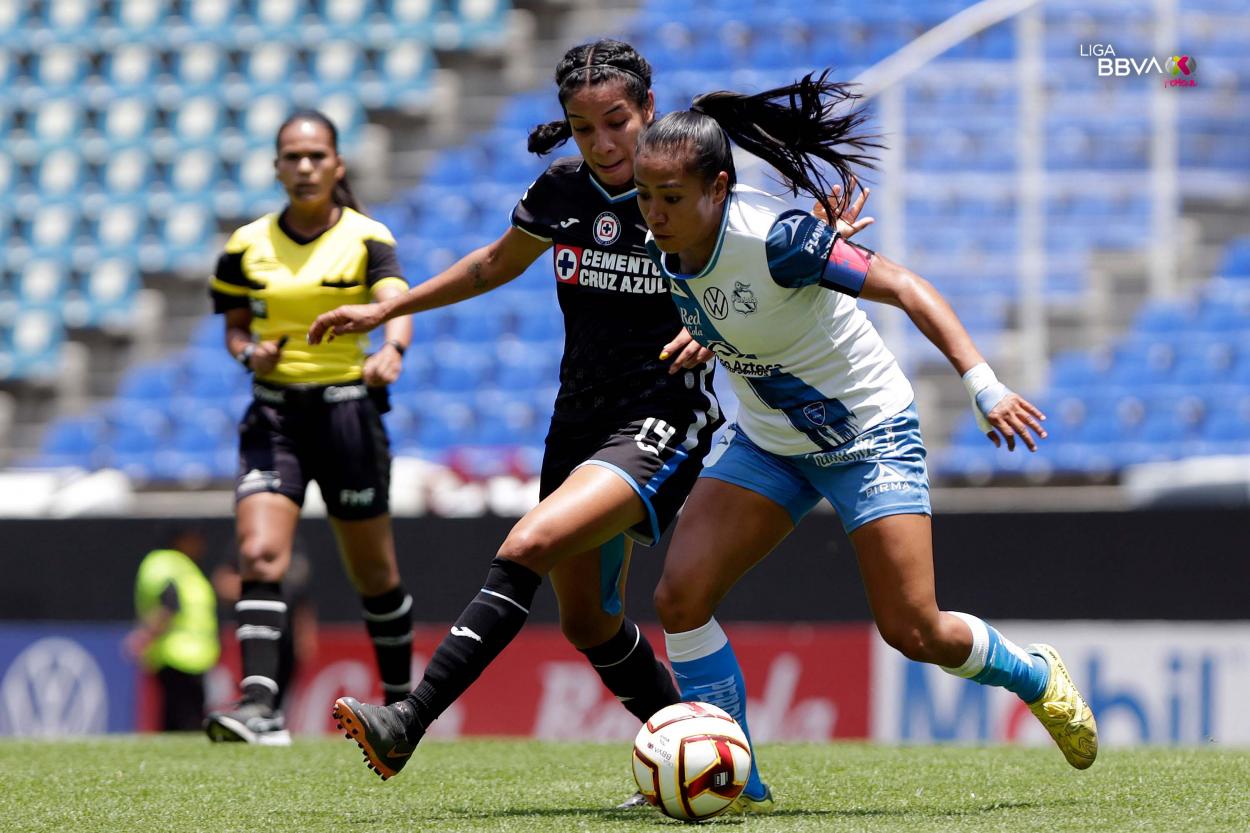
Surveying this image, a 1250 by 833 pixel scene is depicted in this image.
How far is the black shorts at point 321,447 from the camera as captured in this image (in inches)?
272

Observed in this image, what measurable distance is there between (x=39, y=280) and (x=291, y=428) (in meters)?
10.2

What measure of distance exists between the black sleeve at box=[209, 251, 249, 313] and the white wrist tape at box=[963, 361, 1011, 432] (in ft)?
12.1

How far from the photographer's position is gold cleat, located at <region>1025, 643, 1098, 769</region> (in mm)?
4910

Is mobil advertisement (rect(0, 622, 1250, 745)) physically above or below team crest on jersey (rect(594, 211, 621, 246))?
below

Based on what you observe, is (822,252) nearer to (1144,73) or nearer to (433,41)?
(1144,73)

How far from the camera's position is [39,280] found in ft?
53.4

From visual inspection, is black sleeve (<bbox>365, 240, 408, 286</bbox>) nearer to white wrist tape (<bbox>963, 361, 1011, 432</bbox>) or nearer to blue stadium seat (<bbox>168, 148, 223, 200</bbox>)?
white wrist tape (<bbox>963, 361, 1011, 432</bbox>)

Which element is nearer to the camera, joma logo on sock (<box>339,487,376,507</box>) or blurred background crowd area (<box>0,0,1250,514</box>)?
joma logo on sock (<box>339,487,376,507</box>)

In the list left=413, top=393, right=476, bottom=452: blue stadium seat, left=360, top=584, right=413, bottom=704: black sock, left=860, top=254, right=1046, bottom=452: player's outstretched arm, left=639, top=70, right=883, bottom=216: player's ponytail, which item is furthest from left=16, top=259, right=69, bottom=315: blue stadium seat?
left=860, top=254, right=1046, bottom=452: player's outstretched arm

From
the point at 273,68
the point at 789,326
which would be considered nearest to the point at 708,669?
the point at 789,326

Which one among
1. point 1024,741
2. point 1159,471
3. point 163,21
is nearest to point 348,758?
point 1024,741

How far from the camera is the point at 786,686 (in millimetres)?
9859

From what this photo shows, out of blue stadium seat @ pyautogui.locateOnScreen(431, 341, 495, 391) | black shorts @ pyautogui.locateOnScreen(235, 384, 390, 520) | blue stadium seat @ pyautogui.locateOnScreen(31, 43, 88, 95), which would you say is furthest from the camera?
blue stadium seat @ pyautogui.locateOnScreen(31, 43, 88, 95)

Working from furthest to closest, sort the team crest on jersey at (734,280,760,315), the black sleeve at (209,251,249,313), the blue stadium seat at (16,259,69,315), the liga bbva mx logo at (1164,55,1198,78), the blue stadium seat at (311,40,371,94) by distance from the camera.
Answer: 1. the blue stadium seat at (311,40,371,94)
2. the blue stadium seat at (16,259,69,315)
3. the liga bbva mx logo at (1164,55,1198,78)
4. the black sleeve at (209,251,249,313)
5. the team crest on jersey at (734,280,760,315)
